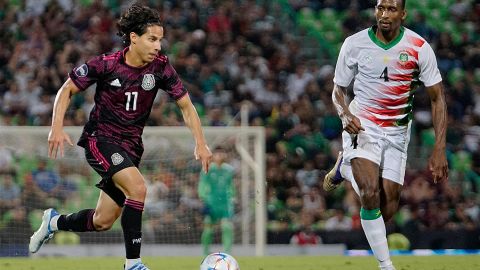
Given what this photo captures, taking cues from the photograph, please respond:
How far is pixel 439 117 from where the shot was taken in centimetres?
891

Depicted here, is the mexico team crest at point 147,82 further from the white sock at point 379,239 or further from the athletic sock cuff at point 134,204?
the white sock at point 379,239

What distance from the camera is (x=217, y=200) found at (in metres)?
15.9

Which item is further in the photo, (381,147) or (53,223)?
(53,223)

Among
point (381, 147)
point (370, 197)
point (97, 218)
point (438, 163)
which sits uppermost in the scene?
point (381, 147)

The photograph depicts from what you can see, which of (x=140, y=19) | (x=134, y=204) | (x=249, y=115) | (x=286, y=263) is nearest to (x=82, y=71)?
(x=140, y=19)

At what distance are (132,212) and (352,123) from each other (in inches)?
80.0

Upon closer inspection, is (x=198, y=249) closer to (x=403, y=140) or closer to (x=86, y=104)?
(x=86, y=104)

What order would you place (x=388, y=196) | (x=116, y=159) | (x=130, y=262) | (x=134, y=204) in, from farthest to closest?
(x=388, y=196) → (x=116, y=159) → (x=134, y=204) → (x=130, y=262)

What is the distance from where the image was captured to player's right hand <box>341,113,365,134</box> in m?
8.84

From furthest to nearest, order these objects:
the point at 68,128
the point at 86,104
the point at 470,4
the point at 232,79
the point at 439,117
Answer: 1. the point at 470,4
2. the point at 232,79
3. the point at 86,104
4. the point at 68,128
5. the point at 439,117

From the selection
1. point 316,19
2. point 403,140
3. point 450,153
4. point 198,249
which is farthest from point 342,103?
point 316,19

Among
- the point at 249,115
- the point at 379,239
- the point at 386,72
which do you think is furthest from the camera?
the point at 249,115

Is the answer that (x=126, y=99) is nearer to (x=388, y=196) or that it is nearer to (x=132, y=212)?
(x=132, y=212)

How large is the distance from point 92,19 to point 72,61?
1520 mm
